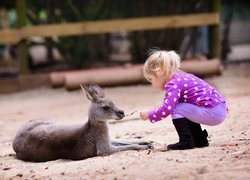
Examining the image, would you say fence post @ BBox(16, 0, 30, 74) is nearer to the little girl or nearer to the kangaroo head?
the kangaroo head

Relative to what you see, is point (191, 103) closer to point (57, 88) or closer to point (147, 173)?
point (147, 173)

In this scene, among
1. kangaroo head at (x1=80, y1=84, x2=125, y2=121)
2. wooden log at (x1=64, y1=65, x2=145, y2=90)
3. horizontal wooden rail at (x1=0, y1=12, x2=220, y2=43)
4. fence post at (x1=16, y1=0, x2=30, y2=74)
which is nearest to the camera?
kangaroo head at (x1=80, y1=84, x2=125, y2=121)

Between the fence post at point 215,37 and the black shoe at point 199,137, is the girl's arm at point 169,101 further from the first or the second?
the fence post at point 215,37

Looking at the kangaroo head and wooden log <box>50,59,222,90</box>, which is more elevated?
the kangaroo head

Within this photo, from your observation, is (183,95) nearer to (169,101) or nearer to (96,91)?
(169,101)

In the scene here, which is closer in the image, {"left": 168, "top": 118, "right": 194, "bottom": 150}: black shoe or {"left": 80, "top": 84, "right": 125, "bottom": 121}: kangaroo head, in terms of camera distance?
{"left": 168, "top": 118, "right": 194, "bottom": 150}: black shoe

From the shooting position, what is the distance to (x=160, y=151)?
466 centimetres

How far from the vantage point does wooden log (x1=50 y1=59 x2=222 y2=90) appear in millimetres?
10219

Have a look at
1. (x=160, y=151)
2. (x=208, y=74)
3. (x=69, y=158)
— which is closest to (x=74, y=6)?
(x=208, y=74)

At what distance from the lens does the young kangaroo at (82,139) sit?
5.20 m

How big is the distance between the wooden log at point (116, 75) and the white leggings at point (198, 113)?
563cm

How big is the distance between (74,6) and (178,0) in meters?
2.29

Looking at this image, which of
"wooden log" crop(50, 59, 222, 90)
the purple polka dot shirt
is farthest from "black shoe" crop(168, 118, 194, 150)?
"wooden log" crop(50, 59, 222, 90)

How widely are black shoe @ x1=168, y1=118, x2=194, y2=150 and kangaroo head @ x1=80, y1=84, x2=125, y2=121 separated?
0.67 meters
